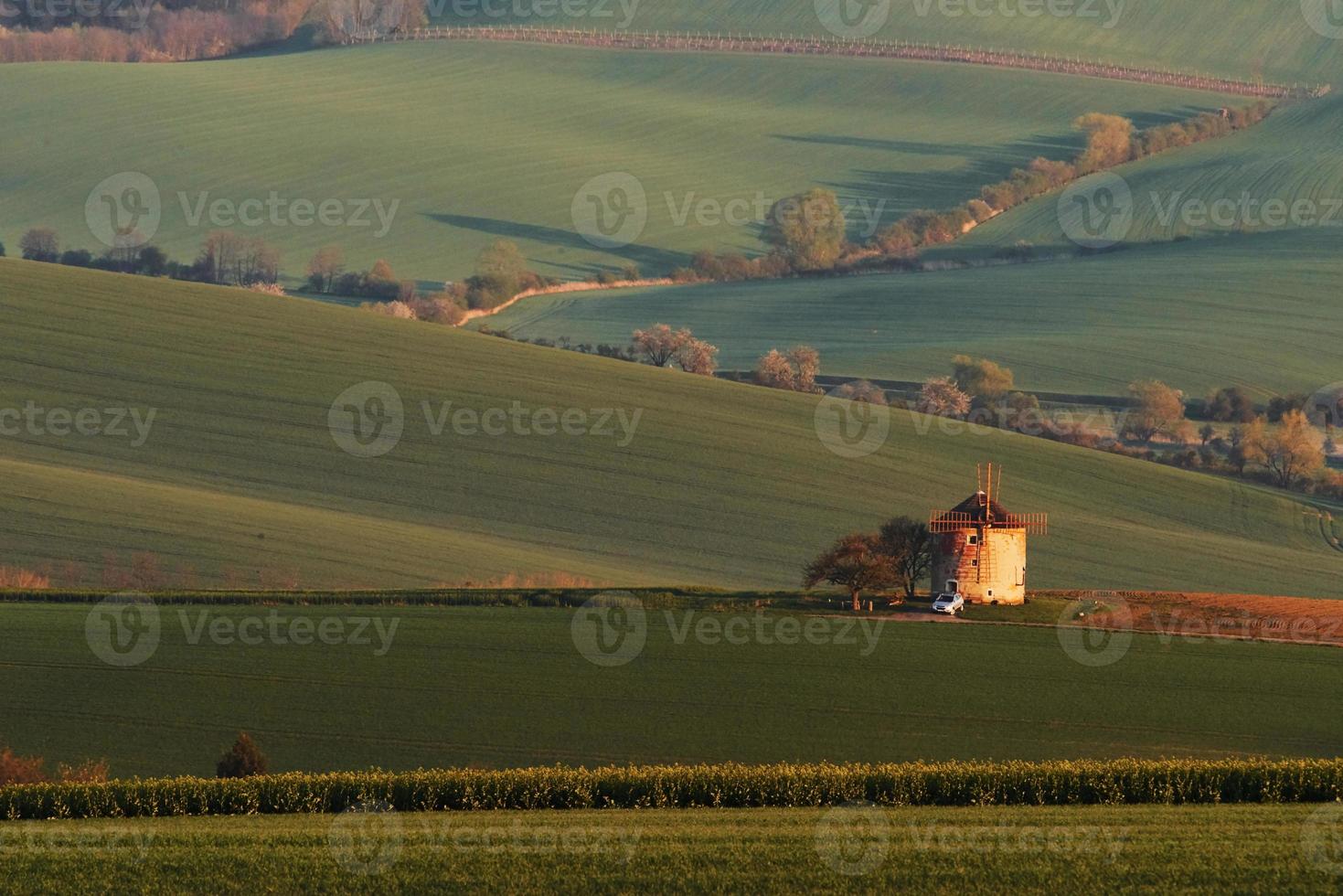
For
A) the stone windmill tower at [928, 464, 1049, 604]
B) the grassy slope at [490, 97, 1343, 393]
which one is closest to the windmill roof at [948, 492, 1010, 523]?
the stone windmill tower at [928, 464, 1049, 604]

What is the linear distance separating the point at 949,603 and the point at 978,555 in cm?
168

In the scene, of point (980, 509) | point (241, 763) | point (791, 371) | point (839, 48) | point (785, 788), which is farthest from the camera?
point (839, 48)

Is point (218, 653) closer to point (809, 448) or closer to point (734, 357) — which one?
point (809, 448)

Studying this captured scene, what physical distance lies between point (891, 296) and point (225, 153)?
54.4 m

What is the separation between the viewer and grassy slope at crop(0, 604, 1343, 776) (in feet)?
114

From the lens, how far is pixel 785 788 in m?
26.8

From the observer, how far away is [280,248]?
4584 inches

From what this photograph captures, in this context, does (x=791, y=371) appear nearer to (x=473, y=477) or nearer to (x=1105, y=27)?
(x=473, y=477)

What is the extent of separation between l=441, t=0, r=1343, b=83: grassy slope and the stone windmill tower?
399ft

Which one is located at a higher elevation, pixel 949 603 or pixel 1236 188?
pixel 1236 188

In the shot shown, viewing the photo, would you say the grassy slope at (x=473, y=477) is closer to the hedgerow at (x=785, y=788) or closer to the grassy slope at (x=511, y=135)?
the hedgerow at (x=785, y=788)

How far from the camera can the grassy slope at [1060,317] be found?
92938mm

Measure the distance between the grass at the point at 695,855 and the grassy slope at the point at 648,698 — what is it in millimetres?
9773

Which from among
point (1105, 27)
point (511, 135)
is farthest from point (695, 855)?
point (1105, 27)
